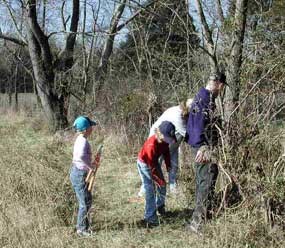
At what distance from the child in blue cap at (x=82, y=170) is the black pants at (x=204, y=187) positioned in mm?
1186

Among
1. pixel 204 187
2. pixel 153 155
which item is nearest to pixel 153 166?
pixel 153 155

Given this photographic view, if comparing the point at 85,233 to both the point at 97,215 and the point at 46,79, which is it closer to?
the point at 97,215

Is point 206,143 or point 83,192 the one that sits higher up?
point 206,143

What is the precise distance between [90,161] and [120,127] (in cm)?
611

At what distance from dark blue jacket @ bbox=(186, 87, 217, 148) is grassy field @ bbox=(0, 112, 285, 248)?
77cm

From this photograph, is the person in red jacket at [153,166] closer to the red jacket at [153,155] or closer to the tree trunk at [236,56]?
the red jacket at [153,155]

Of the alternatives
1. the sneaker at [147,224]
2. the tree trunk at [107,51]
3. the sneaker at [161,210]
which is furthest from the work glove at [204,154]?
the tree trunk at [107,51]

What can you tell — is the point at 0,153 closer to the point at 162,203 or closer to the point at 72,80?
the point at 162,203

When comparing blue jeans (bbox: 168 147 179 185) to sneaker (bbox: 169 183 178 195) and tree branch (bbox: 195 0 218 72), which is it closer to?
sneaker (bbox: 169 183 178 195)

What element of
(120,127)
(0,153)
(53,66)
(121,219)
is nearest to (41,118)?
(53,66)

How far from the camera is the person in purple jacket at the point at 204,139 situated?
5418 millimetres

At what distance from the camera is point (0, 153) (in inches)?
323

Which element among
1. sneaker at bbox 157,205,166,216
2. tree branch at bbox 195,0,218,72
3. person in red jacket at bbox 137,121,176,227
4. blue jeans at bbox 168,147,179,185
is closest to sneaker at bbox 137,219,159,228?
person in red jacket at bbox 137,121,176,227

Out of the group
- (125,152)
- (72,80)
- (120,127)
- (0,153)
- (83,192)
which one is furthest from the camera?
(72,80)
